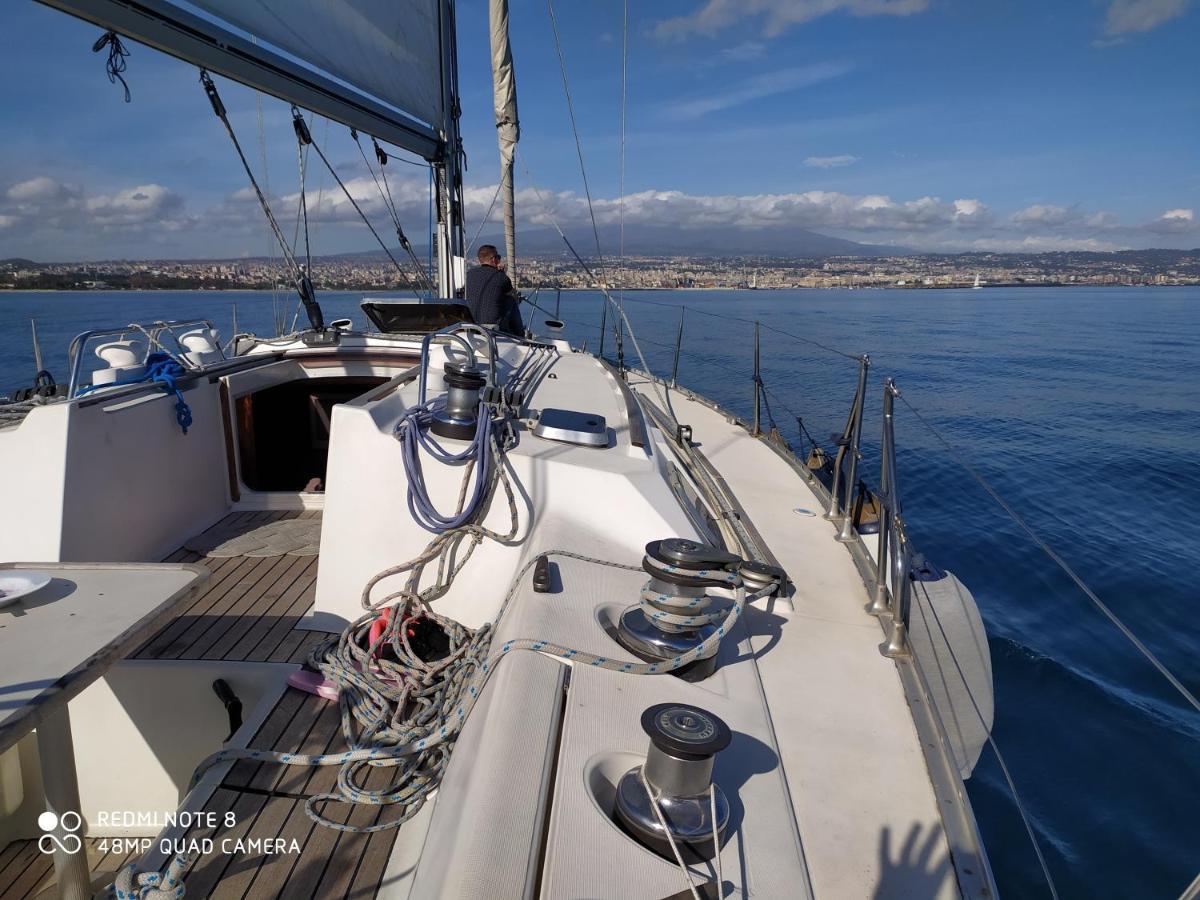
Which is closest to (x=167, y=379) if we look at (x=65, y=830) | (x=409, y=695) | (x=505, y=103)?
(x=409, y=695)

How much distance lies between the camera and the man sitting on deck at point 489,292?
217 inches

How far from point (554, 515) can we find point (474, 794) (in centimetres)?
135

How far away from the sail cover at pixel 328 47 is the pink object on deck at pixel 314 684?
2.49 meters

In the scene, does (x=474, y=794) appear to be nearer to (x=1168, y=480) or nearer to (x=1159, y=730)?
(x=1159, y=730)

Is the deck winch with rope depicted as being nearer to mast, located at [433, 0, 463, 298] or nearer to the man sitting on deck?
the man sitting on deck

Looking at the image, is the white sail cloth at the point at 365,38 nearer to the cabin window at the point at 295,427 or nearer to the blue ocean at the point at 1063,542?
the cabin window at the point at 295,427

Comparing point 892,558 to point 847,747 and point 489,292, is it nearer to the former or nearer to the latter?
point 847,747

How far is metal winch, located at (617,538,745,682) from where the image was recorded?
5.39 feet

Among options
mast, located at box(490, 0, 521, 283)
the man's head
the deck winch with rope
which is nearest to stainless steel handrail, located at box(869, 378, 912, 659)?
the deck winch with rope

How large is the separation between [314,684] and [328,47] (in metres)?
3.60

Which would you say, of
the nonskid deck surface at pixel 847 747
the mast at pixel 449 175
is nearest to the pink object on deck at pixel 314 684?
the nonskid deck surface at pixel 847 747

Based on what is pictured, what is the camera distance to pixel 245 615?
114 inches

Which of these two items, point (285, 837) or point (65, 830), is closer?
point (65, 830)

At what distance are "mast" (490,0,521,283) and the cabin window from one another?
8.96ft
